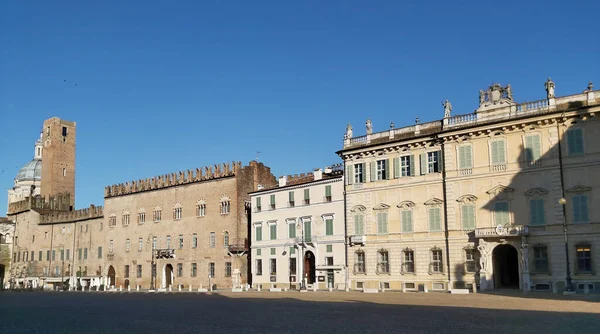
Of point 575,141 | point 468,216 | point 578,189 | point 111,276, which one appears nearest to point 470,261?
point 468,216

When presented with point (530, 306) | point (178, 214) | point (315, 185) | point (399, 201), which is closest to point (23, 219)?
point (178, 214)

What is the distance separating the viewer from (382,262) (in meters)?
45.8

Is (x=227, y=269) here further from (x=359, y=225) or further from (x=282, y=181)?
(x=359, y=225)

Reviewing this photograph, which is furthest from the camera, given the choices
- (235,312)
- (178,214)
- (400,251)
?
(178,214)

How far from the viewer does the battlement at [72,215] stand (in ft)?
263

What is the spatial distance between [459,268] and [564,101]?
13.1 meters

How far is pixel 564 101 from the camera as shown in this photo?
37.9 metres

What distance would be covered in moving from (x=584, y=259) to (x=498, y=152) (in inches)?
342

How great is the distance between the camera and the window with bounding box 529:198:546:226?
3803 cm

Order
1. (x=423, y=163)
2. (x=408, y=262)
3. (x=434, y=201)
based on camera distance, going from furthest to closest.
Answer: (x=408, y=262)
(x=423, y=163)
(x=434, y=201)

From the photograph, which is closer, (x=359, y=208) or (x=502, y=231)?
(x=502, y=231)

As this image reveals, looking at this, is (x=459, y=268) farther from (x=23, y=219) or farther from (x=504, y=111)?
(x=23, y=219)

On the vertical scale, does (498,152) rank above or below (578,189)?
above

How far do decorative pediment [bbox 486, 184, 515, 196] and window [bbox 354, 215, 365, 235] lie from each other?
35.4 ft
